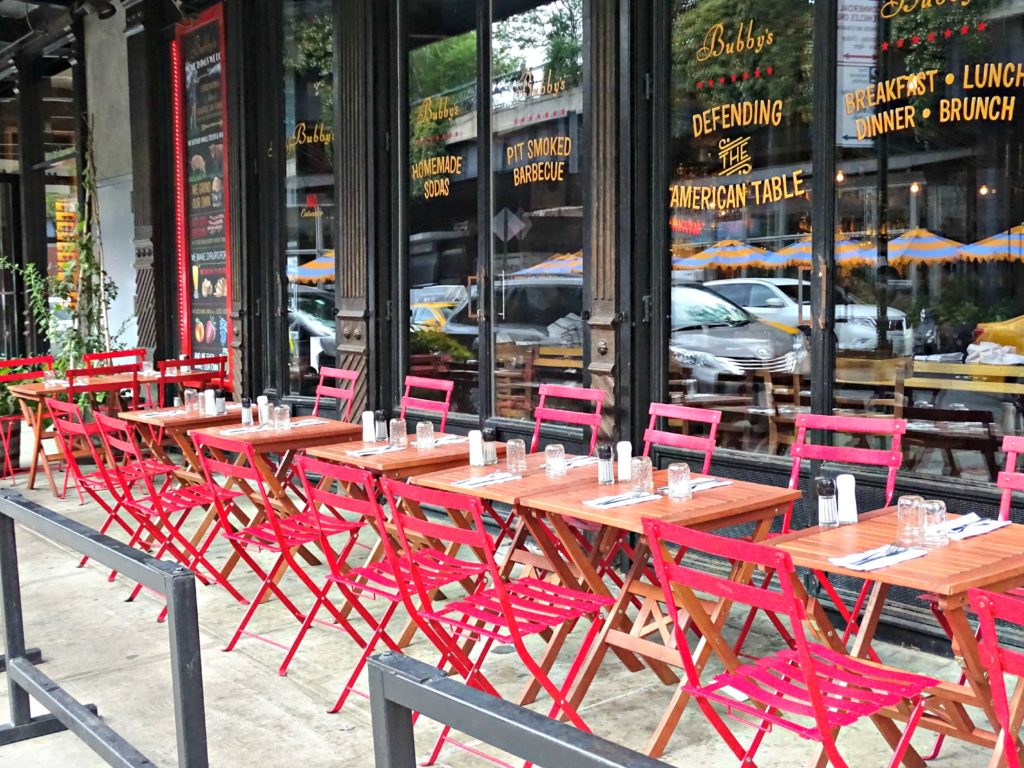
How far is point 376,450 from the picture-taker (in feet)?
17.4

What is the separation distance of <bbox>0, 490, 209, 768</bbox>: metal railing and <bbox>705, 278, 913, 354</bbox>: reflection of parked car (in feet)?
11.1

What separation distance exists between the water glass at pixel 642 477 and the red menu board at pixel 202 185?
19.4 feet

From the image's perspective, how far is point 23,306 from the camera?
48.2 ft

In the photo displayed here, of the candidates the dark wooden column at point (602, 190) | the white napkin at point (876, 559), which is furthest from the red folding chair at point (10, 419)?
the white napkin at point (876, 559)

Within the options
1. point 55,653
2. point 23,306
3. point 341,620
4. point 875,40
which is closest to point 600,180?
point 875,40

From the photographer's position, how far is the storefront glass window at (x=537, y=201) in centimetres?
642

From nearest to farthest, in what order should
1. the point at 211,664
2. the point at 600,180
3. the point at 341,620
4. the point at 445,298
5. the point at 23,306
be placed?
the point at 341,620 → the point at 211,664 → the point at 600,180 → the point at 445,298 → the point at 23,306

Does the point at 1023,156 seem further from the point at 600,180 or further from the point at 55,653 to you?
the point at 55,653

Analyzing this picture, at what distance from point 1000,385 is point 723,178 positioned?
68.3 inches

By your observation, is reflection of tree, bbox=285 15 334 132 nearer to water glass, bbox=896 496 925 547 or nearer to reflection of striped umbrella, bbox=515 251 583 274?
reflection of striped umbrella, bbox=515 251 583 274

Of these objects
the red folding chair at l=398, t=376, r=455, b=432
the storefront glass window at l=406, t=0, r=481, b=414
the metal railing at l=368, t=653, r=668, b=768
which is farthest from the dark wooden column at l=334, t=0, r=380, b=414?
the metal railing at l=368, t=653, r=668, b=768

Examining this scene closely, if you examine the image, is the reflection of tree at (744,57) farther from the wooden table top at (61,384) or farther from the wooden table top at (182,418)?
the wooden table top at (61,384)

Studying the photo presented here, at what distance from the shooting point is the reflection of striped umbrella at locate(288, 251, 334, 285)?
27.6ft

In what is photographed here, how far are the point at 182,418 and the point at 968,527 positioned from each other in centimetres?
471
